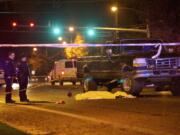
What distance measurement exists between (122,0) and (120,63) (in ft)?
91.7

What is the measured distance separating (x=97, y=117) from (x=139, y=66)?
7.41 metres

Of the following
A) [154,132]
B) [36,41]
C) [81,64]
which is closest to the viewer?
[154,132]

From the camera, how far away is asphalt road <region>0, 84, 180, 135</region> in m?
12.5

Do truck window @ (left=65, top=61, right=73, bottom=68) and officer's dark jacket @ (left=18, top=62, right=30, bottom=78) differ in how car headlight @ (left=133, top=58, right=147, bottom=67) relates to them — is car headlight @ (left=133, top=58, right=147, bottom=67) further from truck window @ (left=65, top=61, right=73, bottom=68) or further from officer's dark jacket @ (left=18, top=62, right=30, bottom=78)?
truck window @ (left=65, top=61, right=73, bottom=68)

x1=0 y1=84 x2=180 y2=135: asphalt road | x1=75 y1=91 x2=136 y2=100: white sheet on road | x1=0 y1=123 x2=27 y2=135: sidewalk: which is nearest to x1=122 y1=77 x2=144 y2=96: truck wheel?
x1=75 y1=91 x2=136 y2=100: white sheet on road

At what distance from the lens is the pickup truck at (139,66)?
2202 centimetres

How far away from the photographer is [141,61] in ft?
72.3

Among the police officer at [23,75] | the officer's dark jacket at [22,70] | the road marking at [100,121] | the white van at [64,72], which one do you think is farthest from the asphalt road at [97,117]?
the white van at [64,72]

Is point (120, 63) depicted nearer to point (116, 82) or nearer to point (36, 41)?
point (116, 82)

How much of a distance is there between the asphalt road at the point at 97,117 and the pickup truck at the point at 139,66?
1900 millimetres

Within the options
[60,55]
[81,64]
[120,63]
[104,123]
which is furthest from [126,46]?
[60,55]

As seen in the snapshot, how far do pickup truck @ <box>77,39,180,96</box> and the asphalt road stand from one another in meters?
1.90

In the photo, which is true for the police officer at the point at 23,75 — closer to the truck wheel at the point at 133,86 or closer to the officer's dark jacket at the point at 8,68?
the officer's dark jacket at the point at 8,68

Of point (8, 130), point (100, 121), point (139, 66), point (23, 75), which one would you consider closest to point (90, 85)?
point (139, 66)
